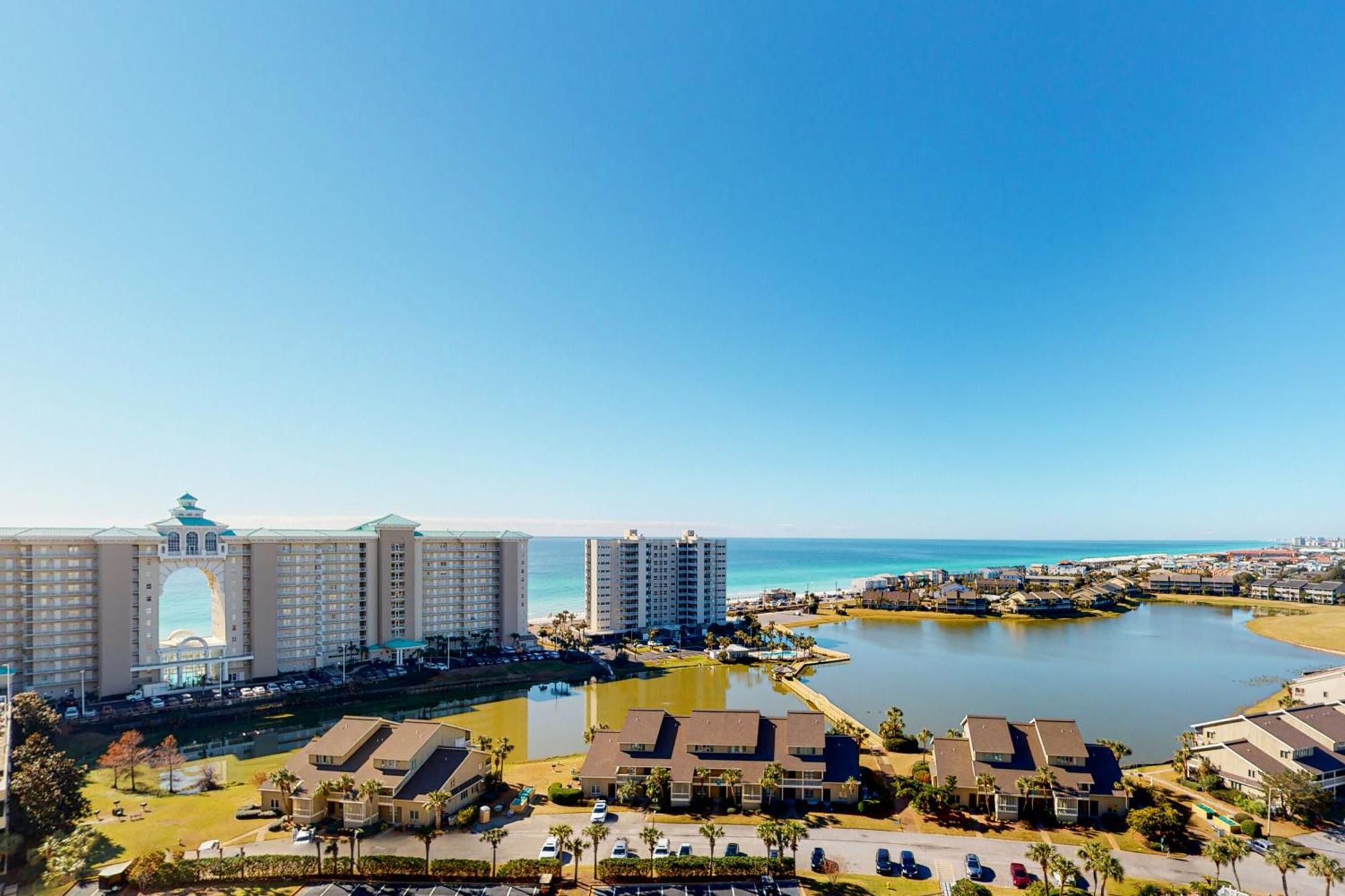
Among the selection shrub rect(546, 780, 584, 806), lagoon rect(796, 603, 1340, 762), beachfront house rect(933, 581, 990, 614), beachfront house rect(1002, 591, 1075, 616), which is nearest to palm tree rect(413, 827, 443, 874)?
shrub rect(546, 780, 584, 806)

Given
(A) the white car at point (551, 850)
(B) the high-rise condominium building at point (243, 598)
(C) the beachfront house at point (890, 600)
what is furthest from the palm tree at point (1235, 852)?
(C) the beachfront house at point (890, 600)

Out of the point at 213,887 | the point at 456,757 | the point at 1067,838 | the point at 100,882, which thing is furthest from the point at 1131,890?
the point at 100,882

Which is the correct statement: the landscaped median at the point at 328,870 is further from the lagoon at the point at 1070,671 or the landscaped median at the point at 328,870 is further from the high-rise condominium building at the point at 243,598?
the high-rise condominium building at the point at 243,598

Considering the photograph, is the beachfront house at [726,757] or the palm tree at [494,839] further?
the beachfront house at [726,757]

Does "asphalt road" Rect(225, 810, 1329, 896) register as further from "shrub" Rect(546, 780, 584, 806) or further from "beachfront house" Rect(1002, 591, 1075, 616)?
"beachfront house" Rect(1002, 591, 1075, 616)

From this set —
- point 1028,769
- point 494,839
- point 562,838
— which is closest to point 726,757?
point 562,838
